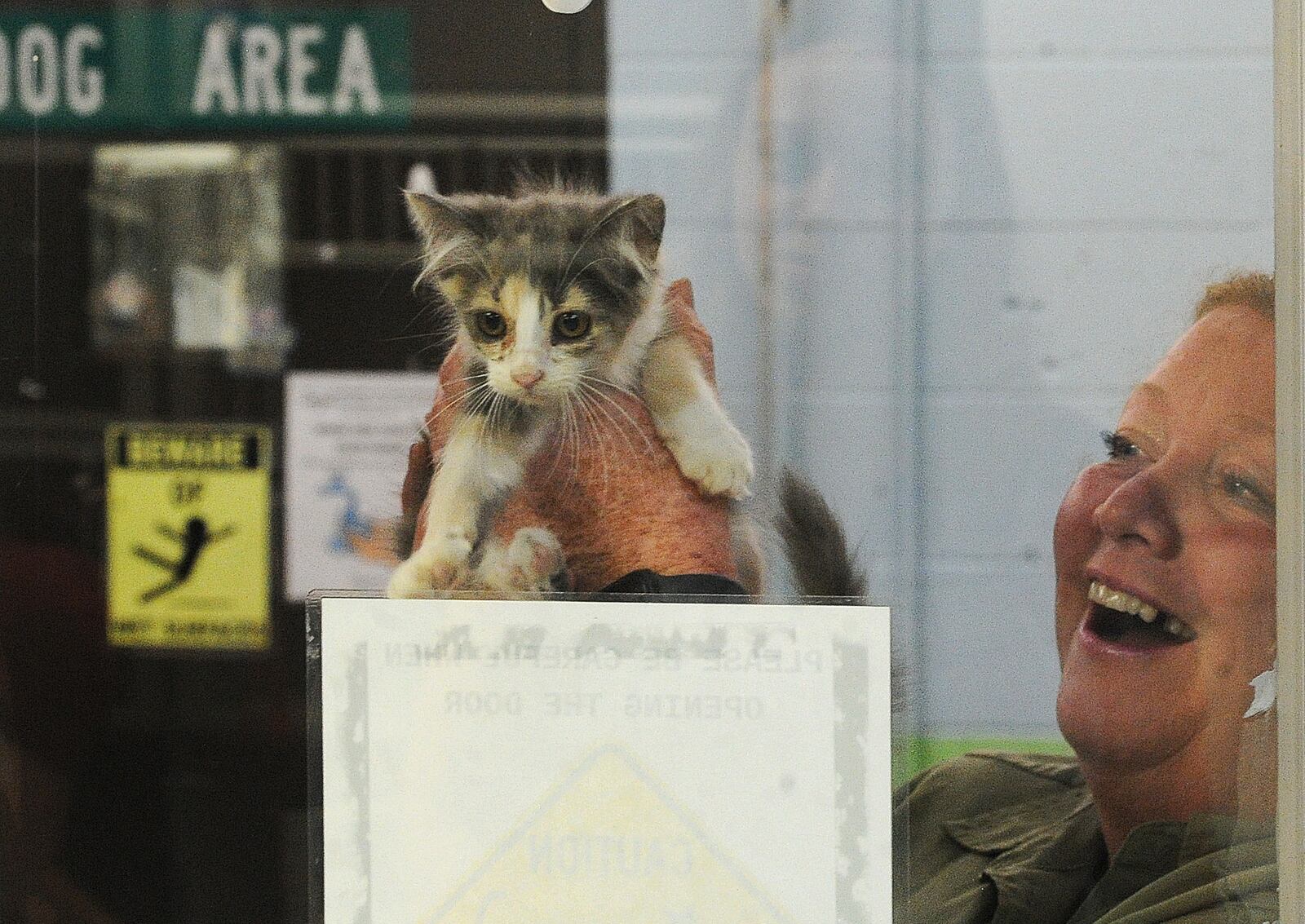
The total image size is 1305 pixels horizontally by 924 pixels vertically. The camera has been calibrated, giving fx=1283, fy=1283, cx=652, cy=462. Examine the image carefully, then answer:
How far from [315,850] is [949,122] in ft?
3.45

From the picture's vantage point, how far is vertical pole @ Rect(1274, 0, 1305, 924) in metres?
1.30

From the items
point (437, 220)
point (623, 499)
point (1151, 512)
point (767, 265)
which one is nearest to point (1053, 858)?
point (1151, 512)

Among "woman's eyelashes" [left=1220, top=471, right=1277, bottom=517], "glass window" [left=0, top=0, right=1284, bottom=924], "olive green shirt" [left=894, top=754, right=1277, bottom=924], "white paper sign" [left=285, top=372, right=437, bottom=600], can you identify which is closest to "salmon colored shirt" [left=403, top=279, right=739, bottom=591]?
"glass window" [left=0, top=0, right=1284, bottom=924]

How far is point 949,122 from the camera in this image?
1454 mm

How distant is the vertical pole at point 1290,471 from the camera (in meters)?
1.30

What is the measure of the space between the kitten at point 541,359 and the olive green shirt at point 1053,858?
1.40 ft

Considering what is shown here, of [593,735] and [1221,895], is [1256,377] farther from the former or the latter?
[593,735]

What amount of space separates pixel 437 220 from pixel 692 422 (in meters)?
0.36

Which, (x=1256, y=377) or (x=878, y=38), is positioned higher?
(x=878, y=38)

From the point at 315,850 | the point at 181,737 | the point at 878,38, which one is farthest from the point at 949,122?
the point at 181,737

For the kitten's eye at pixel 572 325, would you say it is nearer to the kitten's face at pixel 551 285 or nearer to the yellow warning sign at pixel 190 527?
the kitten's face at pixel 551 285

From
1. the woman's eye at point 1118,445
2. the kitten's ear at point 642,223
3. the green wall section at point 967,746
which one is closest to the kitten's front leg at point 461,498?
the kitten's ear at point 642,223

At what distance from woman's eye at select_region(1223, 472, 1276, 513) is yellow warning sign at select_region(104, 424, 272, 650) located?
1.10m

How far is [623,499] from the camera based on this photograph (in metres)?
1.37
